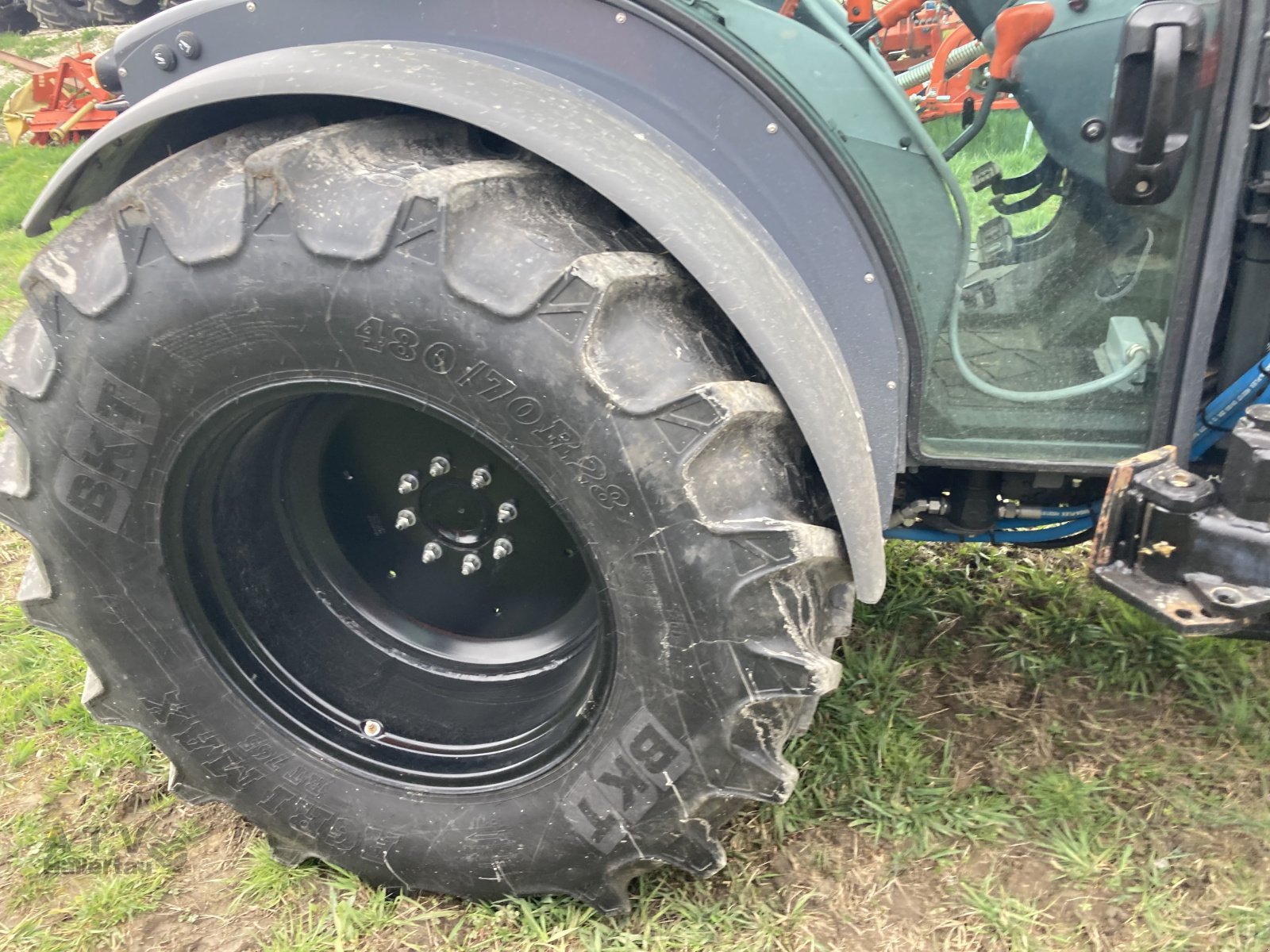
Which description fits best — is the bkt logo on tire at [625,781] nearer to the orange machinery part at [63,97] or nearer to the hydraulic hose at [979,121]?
the hydraulic hose at [979,121]

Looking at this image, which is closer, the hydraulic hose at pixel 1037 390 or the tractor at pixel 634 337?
the tractor at pixel 634 337

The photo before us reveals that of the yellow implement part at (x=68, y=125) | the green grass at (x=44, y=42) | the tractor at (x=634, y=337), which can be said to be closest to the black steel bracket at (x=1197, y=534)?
the tractor at (x=634, y=337)

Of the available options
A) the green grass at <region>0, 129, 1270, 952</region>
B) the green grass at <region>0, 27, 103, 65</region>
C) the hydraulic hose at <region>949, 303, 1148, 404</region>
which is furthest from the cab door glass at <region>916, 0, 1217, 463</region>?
the green grass at <region>0, 27, 103, 65</region>

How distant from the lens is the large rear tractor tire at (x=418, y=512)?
1.34 meters

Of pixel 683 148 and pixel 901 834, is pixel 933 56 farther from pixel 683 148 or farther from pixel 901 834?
pixel 901 834

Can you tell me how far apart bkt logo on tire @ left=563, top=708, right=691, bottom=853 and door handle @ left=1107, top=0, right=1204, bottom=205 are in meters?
1.02

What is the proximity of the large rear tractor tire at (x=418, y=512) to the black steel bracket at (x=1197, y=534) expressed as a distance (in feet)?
1.48

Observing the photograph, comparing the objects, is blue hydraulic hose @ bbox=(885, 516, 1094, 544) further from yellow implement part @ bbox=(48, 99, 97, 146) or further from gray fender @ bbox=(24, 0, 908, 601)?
yellow implement part @ bbox=(48, 99, 97, 146)

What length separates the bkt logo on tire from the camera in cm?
152

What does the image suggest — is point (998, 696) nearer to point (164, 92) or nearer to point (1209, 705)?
point (1209, 705)

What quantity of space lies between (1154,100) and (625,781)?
119 cm

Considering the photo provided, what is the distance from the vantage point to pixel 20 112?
711 cm

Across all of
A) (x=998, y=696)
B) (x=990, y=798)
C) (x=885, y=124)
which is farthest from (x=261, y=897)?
(x=885, y=124)

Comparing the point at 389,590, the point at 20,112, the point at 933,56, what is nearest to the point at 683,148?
the point at 933,56
